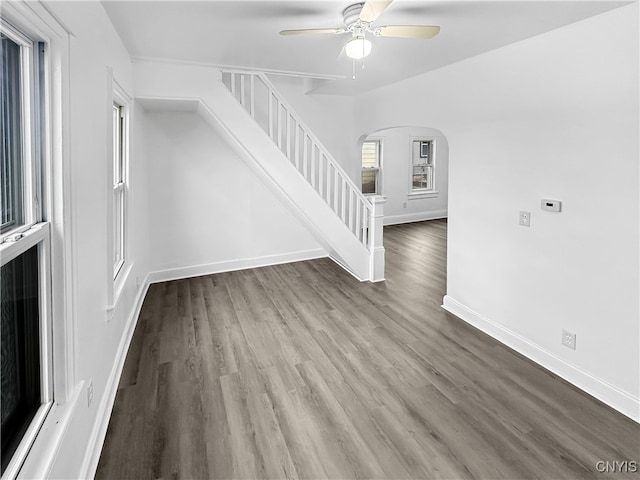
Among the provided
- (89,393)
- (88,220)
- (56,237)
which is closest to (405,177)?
(88,220)

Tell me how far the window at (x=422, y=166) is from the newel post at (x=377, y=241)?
451 cm

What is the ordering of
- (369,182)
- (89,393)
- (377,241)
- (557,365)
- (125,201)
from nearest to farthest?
(89,393) → (557,365) → (125,201) → (377,241) → (369,182)

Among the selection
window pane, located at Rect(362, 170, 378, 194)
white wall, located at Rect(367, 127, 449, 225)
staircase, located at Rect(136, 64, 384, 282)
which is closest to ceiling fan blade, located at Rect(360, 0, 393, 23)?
staircase, located at Rect(136, 64, 384, 282)

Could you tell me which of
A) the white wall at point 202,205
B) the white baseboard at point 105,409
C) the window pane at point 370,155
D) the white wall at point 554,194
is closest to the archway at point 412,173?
the window pane at point 370,155

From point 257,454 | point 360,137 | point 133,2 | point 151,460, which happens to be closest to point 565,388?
point 257,454

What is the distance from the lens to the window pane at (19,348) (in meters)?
1.24

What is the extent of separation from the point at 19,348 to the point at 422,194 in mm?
8663

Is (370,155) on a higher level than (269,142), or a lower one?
higher

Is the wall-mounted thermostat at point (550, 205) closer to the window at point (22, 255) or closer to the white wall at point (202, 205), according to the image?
the window at point (22, 255)

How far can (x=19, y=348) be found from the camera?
53.2 inches

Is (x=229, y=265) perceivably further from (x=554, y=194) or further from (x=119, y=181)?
(x=554, y=194)

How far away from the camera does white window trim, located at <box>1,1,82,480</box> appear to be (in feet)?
4.35

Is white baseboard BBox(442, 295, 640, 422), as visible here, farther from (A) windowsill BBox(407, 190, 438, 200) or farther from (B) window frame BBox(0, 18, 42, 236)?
(A) windowsill BBox(407, 190, 438, 200)

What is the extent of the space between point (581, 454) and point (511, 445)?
343 millimetres
